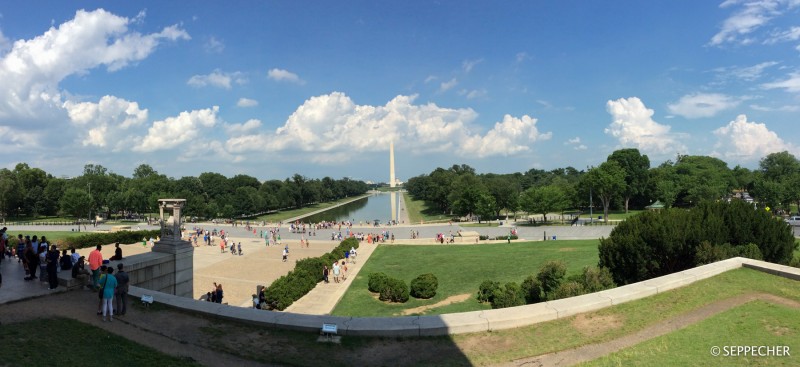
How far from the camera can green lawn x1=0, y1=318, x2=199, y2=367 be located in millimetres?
7230

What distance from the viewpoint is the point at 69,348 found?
25.7 ft

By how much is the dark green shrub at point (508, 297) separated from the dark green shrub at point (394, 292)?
4.56 m

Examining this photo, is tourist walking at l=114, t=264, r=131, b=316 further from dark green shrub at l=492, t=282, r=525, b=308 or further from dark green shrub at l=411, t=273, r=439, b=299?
dark green shrub at l=411, t=273, r=439, b=299

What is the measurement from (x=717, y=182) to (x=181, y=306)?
293ft

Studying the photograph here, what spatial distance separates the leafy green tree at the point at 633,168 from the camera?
72938 mm

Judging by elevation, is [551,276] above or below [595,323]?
below

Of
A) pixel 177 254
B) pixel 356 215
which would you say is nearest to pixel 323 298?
pixel 177 254

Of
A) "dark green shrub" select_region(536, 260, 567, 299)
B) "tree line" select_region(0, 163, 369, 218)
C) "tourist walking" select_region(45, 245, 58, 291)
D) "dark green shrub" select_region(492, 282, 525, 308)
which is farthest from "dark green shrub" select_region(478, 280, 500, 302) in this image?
"tree line" select_region(0, 163, 369, 218)

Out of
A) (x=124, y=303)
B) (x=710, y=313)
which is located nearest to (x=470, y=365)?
(x=710, y=313)

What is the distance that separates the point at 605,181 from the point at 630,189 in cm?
1855

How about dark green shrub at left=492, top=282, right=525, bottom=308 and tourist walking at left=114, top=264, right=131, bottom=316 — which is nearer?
tourist walking at left=114, top=264, right=131, bottom=316

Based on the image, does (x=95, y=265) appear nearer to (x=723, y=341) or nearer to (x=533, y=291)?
(x=533, y=291)

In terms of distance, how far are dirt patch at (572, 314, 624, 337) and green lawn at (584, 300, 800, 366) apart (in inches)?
32.1

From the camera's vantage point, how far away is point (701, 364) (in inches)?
274
